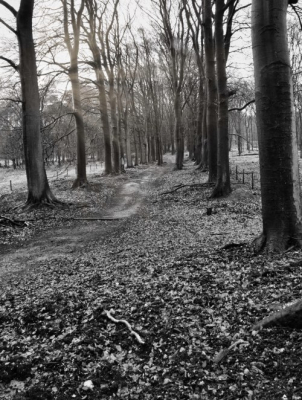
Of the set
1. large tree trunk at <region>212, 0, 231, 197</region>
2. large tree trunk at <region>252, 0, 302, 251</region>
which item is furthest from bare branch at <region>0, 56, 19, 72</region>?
large tree trunk at <region>252, 0, 302, 251</region>

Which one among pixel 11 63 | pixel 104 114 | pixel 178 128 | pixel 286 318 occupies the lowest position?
pixel 286 318

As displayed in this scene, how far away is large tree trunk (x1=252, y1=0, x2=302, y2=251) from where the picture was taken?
500cm

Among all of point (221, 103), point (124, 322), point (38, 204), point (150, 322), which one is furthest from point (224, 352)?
point (38, 204)

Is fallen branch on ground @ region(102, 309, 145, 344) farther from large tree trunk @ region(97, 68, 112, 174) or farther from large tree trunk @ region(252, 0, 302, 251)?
large tree trunk @ region(97, 68, 112, 174)

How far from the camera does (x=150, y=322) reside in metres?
3.92

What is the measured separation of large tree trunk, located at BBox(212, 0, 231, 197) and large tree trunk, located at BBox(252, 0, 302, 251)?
7225 millimetres

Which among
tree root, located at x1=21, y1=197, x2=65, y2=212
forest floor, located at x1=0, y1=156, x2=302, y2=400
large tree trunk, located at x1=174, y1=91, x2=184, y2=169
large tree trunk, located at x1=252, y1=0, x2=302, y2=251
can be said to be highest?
large tree trunk, located at x1=174, y1=91, x2=184, y2=169

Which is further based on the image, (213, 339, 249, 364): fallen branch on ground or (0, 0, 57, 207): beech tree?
(0, 0, 57, 207): beech tree

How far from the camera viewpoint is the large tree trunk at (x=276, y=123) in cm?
500

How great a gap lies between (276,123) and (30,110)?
10343mm

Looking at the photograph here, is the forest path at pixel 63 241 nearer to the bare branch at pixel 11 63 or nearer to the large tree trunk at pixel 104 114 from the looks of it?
the bare branch at pixel 11 63

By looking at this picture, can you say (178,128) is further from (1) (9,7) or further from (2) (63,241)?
(2) (63,241)

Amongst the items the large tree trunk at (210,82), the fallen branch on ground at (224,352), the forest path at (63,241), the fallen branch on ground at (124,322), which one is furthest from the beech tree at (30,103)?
the fallen branch on ground at (224,352)

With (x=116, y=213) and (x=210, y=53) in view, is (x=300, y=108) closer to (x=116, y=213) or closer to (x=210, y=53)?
(x=210, y=53)
